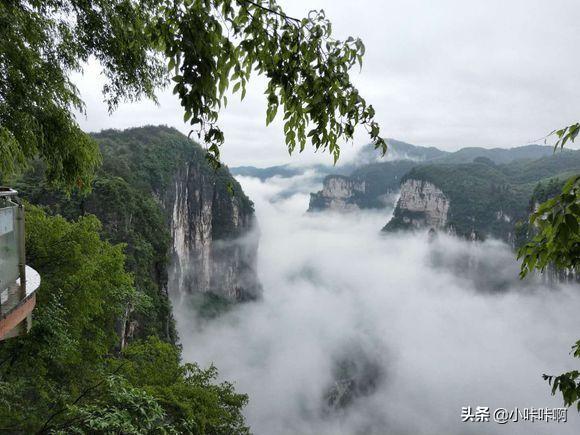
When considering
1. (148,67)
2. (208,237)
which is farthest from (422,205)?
(148,67)

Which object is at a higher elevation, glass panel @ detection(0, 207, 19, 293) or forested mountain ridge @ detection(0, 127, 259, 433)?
glass panel @ detection(0, 207, 19, 293)

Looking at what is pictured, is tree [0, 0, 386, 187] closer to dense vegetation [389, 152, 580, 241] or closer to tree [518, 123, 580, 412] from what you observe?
tree [518, 123, 580, 412]

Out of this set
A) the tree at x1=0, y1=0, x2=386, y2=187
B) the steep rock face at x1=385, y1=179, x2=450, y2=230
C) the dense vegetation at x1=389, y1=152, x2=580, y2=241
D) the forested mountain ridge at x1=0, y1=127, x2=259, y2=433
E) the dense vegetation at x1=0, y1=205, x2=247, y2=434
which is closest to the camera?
the tree at x1=0, y1=0, x2=386, y2=187

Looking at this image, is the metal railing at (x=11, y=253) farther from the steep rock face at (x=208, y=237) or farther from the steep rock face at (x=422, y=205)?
the steep rock face at (x=422, y=205)

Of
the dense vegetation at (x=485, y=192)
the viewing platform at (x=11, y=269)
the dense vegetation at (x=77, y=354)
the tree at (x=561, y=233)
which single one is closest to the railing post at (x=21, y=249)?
the viewing platform at (x=11, y=269)

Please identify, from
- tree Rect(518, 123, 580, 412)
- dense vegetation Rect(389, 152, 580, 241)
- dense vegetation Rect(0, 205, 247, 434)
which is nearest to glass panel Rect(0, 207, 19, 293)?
tree Rect(518, 123, 580, 412)

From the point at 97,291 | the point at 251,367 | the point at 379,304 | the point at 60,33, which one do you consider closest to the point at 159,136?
the point at 251,367

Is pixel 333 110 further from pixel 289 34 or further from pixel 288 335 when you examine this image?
pixel 288 335

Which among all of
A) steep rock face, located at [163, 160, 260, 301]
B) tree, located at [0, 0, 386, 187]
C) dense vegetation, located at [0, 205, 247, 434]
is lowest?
steep rock face, located at [163, 160, 260, 301]
